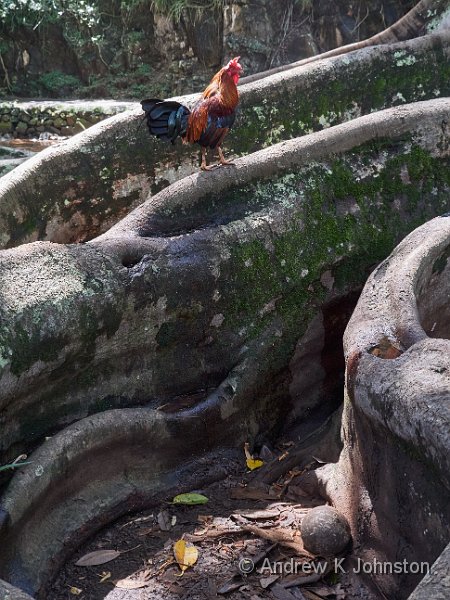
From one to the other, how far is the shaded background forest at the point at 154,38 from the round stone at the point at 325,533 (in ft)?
35.2

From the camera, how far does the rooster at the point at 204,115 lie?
4.16m

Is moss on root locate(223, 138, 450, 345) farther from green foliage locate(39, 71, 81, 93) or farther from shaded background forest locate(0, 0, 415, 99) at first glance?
green foliage locate(39, 71, 81, 93)

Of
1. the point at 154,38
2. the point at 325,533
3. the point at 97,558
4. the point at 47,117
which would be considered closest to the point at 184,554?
the point at 97,558

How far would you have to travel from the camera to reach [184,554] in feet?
10.0

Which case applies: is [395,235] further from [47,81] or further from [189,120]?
[47,81]

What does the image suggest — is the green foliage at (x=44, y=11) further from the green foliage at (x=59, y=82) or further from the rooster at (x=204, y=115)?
the rooster at (x=204, y=115)

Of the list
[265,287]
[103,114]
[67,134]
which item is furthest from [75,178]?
[67,134]

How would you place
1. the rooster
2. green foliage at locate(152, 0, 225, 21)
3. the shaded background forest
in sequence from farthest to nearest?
green foliage at locate(152, 0, 225, 21) < the shaded background forest < the rooster

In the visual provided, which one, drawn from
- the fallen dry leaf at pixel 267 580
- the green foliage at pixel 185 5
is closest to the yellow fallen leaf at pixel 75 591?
the fallen dry leaf at pixel 267 580

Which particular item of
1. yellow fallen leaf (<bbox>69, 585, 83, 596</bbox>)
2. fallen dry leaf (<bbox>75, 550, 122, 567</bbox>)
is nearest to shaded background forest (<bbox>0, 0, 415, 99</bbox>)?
fallen dry leaf (<bbox>75, 550, 122, 567</bbox>)

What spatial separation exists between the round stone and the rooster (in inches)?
81.9

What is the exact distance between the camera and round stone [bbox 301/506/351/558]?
287cm

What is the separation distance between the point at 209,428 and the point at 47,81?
13.5m

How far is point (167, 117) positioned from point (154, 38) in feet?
38.1
